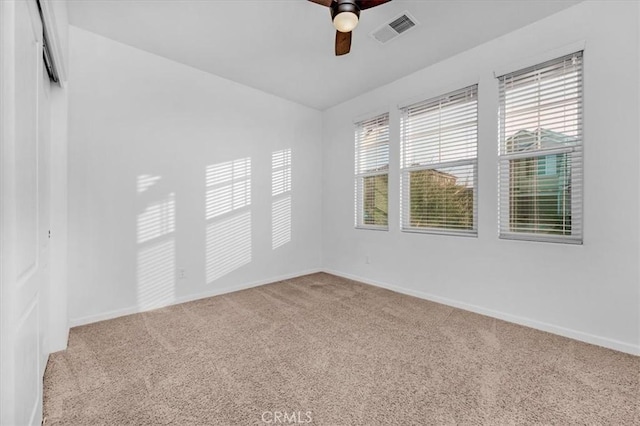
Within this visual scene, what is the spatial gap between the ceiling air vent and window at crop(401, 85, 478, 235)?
994mm

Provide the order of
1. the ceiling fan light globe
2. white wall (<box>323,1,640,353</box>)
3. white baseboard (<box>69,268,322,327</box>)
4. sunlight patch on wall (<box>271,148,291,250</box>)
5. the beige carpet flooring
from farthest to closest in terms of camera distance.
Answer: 1. sunlight patch on wall (<box>271,148,291,250</box>)
2. white baseboard (<box>69,268,322,327</box>)
3. white wall (<box>323,1,640,353</box>)
4. the ceiling fan light globe
5. the beige carpet flooring

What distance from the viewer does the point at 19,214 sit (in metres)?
1.17

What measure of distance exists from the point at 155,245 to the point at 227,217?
91cm

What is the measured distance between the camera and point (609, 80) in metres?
2.31

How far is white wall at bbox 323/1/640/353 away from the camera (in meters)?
2.24

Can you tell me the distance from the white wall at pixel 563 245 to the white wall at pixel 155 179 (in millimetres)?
2007

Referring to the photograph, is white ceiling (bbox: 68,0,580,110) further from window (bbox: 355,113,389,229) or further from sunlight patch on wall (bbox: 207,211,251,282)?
sunlight patch on wall (bbox: 207,211,251,282)

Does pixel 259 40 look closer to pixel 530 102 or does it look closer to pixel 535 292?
pixel 530 102

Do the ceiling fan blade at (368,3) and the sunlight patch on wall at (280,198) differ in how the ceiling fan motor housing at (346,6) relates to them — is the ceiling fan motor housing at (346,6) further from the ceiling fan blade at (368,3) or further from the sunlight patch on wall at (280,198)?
the sunlight patch on wall at (280,198)

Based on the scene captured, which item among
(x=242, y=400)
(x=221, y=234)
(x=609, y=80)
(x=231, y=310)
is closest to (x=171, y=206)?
(x=221, y=234)

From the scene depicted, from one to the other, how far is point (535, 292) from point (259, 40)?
3.61 metres

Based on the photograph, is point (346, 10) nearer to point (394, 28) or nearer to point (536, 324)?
point (394, 28)

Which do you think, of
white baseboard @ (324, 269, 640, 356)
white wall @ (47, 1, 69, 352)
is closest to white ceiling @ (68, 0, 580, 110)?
white wall @ (47, 1, 69, 352)

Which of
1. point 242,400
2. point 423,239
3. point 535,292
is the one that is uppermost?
point 423,239
